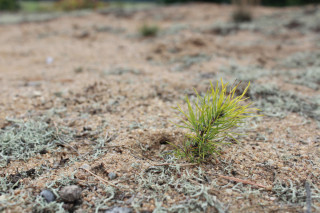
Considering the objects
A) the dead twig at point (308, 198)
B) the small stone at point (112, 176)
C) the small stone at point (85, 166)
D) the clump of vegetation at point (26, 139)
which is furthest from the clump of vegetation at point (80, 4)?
the dead twig at point (308, 198)

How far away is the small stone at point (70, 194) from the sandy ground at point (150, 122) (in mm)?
39

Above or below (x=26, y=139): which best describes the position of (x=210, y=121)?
above

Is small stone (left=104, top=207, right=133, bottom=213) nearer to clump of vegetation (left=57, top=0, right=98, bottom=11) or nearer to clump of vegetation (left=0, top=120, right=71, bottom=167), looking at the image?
clump of vegetation (left=0, top=120, right=71, bottom=167)

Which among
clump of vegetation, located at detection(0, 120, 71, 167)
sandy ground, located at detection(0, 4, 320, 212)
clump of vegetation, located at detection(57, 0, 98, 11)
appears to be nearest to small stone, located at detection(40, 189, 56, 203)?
sandy ground, located at detection(0, 4, 320, 212)

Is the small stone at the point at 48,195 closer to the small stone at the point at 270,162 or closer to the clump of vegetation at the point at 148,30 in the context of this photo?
the small stone at the point at 270,162

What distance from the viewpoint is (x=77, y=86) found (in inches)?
105

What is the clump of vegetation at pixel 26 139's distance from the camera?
5.11 ft

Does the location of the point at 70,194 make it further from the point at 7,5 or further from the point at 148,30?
the point at 7,5

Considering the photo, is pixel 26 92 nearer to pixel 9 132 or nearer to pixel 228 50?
pixel 9 132

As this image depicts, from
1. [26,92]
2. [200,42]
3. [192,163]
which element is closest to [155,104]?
[192,163]

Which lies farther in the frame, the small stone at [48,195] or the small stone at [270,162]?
the small stone at [270,162]

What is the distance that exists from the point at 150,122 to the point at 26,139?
2.84 feet

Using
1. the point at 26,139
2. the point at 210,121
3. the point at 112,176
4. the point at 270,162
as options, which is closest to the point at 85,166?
the point at 112,176

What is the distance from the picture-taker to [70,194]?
1.20 m
